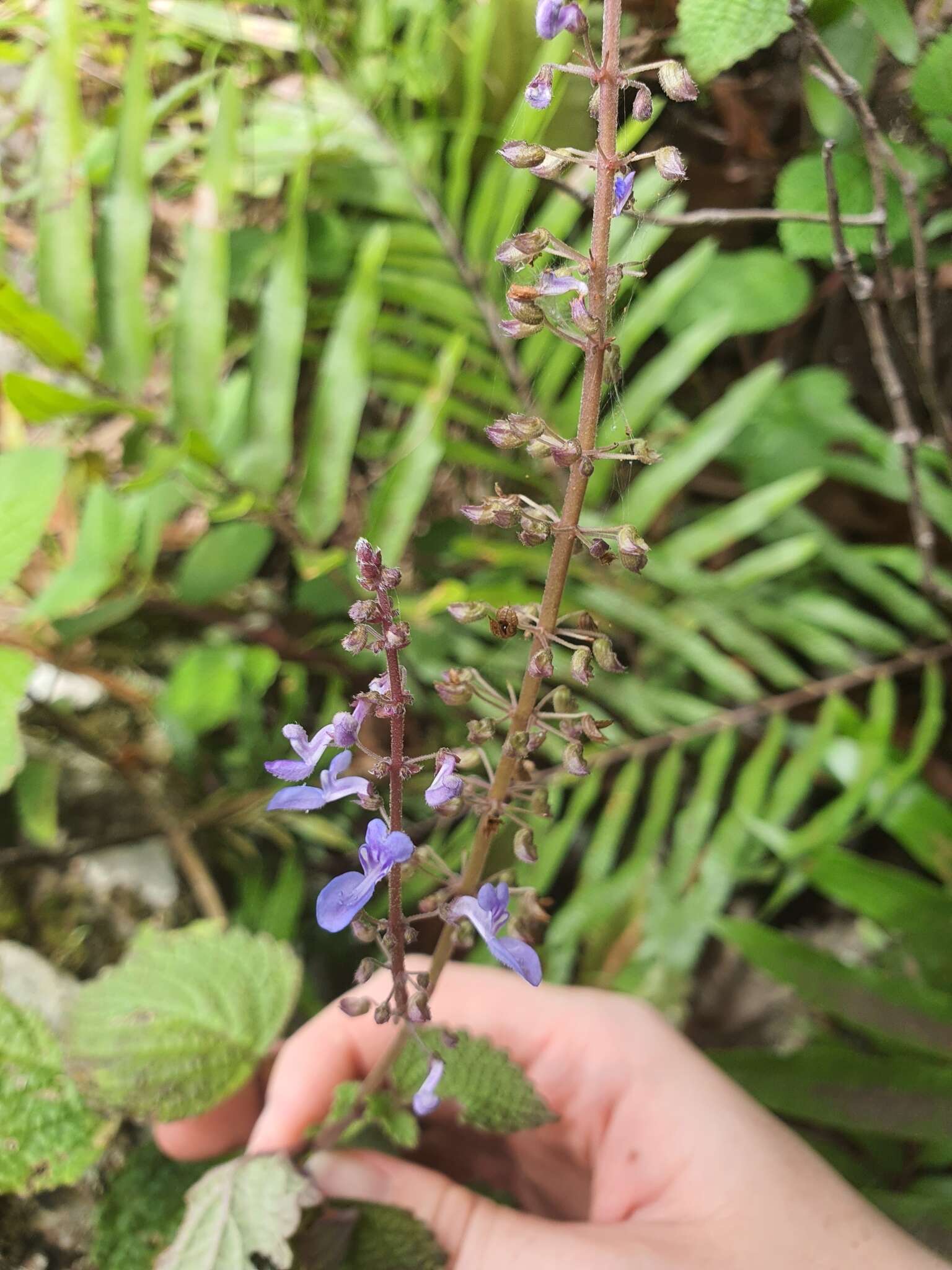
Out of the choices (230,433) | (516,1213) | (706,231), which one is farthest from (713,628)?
(516,1213)

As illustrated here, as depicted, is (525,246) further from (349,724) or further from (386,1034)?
(386,1034)

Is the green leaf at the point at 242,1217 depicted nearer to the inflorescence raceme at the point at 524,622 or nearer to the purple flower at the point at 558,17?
the inflorescence raceme at the point at 524,622

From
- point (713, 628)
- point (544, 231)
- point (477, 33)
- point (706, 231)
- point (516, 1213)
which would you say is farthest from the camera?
point (713, 628)

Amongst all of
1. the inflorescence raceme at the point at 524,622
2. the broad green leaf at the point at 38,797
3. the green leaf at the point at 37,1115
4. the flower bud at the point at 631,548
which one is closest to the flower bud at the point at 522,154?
the inflorescence raceme at the point at 524,622

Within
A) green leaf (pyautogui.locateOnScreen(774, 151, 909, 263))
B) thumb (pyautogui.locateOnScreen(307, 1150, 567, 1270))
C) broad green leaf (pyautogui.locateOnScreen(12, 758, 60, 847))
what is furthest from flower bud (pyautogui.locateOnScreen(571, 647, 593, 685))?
broad green leaf (pyautogui.locateOnScreen(12, 758, 60, 847))

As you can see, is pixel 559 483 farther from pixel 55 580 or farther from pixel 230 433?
pixel 55 580

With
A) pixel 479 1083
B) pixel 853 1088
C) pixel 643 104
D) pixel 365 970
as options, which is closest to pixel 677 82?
pixel 643 104

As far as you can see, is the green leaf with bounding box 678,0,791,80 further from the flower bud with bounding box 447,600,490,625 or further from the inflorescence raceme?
the flower bud with bounding box 447,600,490,625
